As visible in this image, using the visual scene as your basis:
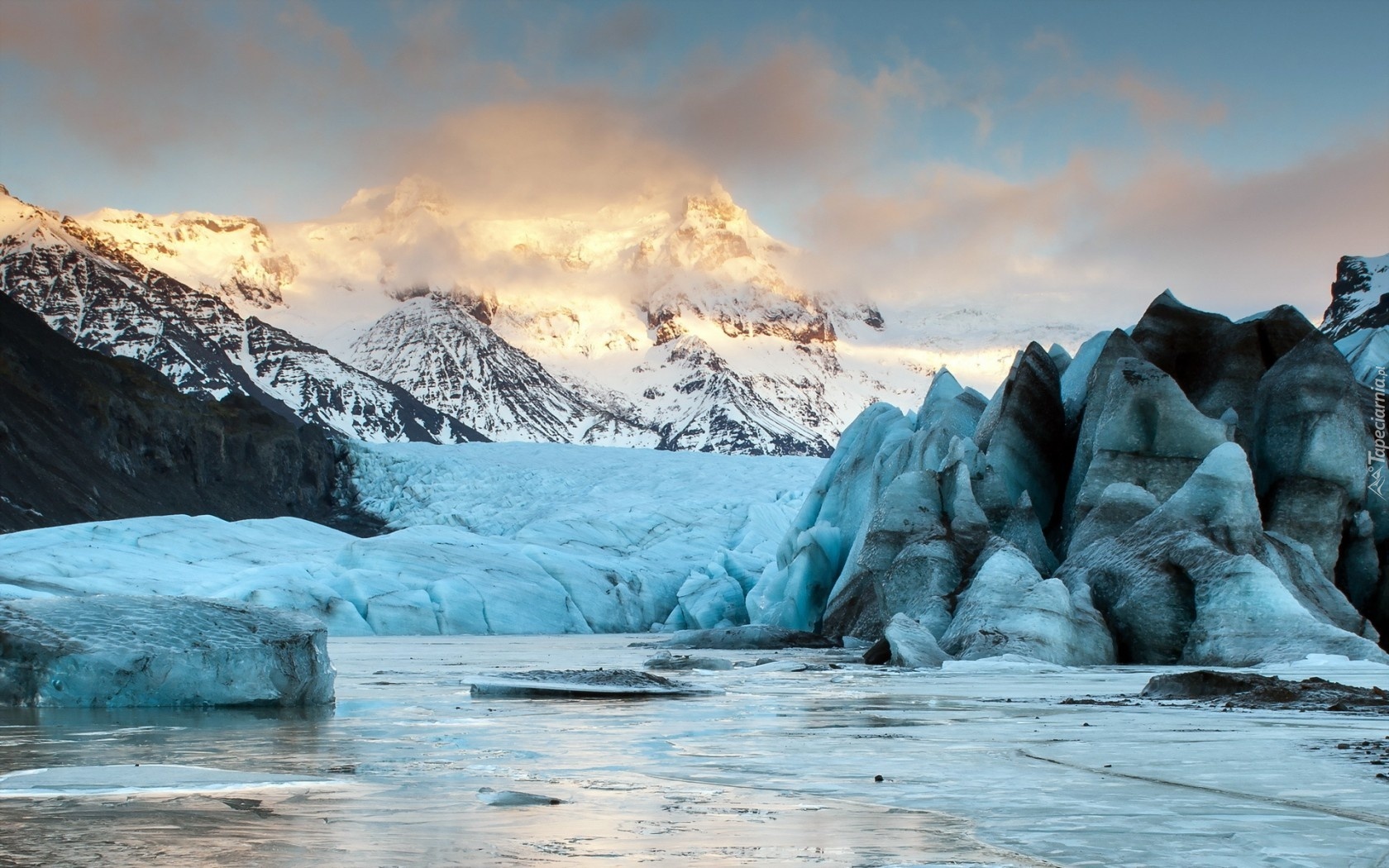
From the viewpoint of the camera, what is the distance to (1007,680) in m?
14.1

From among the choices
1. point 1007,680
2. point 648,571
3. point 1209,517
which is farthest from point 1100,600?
point 648,571

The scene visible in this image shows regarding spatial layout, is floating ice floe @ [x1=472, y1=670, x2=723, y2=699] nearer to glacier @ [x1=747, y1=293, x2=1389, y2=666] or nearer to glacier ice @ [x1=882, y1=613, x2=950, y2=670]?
glacier ice @ [x1=882, y1=613, x2=950, y2=670]

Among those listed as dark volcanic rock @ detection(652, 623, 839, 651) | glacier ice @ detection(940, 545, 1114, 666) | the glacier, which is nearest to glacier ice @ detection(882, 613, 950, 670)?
the glacier

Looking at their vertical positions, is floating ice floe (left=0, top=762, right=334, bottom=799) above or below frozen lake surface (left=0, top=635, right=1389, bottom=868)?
above

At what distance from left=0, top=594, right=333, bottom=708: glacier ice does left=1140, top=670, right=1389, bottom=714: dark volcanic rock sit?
6819mm

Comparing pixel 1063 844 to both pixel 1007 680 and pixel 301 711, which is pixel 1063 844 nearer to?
pixel 301 711

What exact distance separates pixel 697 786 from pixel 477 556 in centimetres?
3168

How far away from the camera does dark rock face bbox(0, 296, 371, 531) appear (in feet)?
194

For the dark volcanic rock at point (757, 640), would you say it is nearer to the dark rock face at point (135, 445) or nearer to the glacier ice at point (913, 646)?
the glacier ice at point (913, 646)

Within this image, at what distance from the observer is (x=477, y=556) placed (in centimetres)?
3653

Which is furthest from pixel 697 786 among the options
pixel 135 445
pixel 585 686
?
pixel 135 445

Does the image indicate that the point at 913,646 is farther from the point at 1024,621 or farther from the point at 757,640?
the point at 757,640

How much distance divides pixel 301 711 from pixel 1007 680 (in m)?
7.61

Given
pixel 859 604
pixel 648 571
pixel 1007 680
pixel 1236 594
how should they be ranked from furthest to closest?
1. pixel 648 571
2. pixel 859 604
3. pixel 1236 594
4. pixel 1007 680
